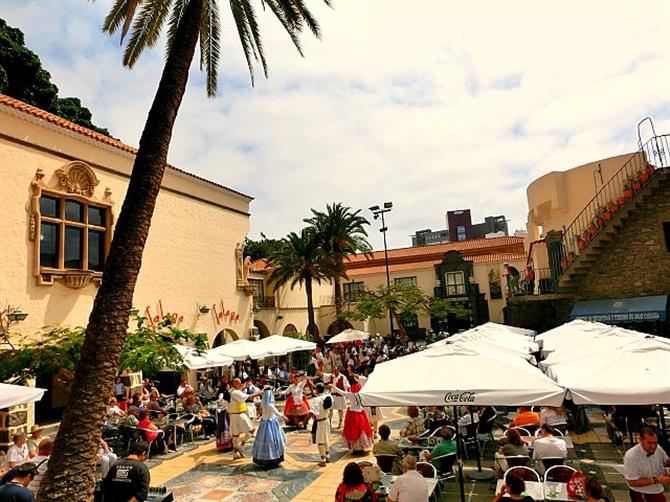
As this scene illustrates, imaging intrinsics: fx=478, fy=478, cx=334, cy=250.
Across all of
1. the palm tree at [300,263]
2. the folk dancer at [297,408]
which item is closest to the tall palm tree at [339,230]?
the palm tree at [300,263]

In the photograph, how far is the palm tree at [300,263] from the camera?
32.3 meters

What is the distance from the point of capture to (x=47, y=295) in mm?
15367

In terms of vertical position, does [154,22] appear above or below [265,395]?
above

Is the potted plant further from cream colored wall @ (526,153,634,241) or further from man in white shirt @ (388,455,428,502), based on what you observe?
man in white shirt @ (388,455,428,502)

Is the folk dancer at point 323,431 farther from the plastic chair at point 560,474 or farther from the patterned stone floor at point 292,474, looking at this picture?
the plastic chair at point 560,474

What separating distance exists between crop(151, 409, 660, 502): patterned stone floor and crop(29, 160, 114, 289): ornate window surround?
764cm

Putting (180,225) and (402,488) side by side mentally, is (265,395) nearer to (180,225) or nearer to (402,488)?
(402,488)

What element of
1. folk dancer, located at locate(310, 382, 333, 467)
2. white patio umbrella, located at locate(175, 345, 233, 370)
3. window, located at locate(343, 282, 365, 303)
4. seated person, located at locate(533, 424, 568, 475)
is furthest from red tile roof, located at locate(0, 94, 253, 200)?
window, located at locate(343, 282, 365, 303)

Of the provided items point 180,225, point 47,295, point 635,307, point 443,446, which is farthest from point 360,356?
point 443,446

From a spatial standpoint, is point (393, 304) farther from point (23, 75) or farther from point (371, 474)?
point (23, 75)

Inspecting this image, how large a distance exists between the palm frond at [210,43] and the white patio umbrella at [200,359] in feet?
27.0

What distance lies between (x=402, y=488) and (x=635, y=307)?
1584cm

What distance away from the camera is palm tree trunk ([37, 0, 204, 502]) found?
5.63 meters

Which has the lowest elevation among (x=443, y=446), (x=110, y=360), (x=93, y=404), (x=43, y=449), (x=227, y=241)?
(x=443, y=446)
